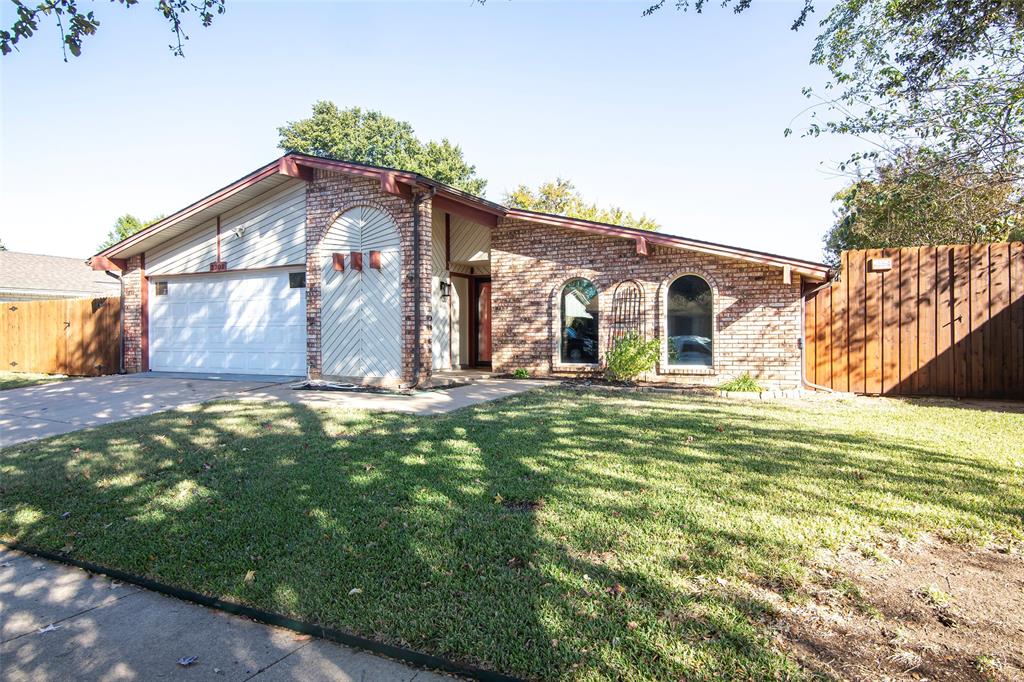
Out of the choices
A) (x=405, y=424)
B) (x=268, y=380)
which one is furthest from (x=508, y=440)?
Result: (x=268, y=380)

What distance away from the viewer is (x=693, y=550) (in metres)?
3.11

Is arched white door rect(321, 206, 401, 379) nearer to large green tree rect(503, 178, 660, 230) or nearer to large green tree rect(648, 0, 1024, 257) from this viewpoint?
large green tree rect(648, 0, 1024, 257)

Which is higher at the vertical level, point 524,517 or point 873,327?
point 873,327

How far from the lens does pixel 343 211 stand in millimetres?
10461

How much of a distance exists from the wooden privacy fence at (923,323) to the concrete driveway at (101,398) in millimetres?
10605

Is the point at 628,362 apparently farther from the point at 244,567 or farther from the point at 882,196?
the point at 244,567

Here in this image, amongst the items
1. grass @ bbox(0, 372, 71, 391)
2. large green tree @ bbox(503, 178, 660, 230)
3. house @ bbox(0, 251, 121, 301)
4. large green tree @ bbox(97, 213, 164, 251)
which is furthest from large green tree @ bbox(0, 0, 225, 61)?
large green tree @ bbox(97, 213, 164, 251)

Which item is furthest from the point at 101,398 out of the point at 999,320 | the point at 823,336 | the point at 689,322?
the point at 999,320

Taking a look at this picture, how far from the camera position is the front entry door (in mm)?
14305

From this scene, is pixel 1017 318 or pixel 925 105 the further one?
pixel 925 105

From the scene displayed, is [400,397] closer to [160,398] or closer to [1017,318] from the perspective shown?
[160,398]

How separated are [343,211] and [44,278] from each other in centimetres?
2242

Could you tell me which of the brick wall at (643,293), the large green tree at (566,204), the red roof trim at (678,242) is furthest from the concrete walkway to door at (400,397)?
the large green tree at (566,204)

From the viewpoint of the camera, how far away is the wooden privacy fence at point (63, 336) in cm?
1401
